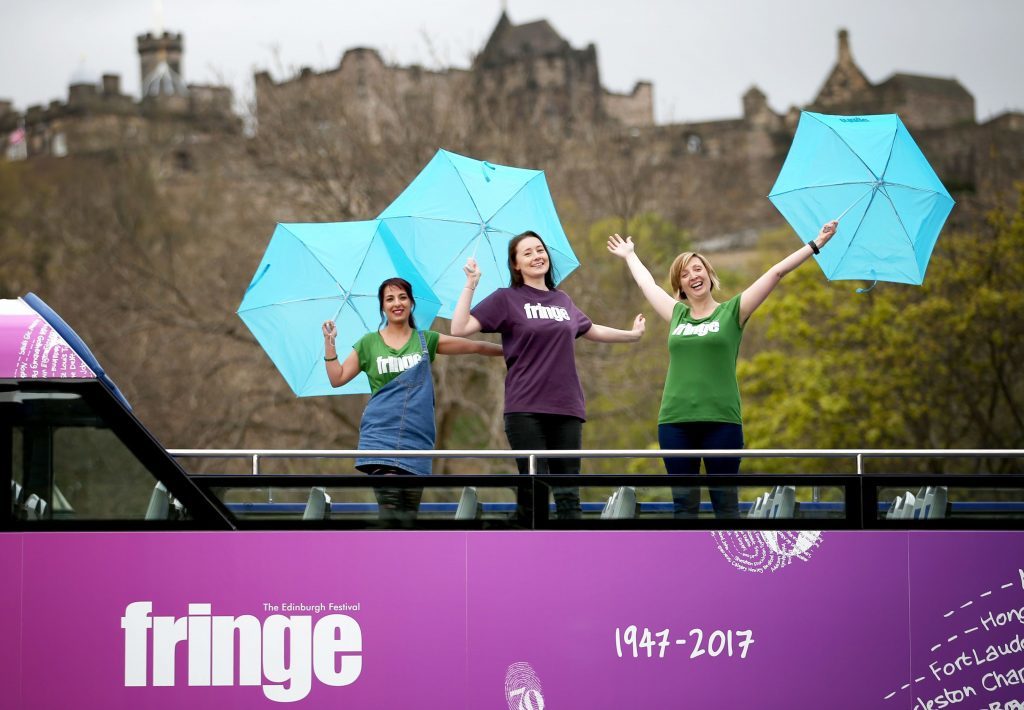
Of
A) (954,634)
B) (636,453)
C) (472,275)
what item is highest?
(472,275)

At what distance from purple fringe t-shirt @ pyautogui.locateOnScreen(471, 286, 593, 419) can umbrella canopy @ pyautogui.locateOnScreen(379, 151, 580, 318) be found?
80 centimetres

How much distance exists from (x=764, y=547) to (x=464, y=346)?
179cm

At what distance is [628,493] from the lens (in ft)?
20.2

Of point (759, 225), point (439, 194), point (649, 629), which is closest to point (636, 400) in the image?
point (439, 194)

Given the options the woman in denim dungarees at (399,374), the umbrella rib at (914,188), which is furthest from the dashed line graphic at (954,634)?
the woman in denim dungarees at (399,374)

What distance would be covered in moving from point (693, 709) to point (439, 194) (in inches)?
127

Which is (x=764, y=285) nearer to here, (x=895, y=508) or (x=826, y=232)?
(x=826, y=232)

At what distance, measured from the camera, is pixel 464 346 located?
6.87m

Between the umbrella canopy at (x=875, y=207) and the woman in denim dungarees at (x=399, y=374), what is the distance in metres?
1.75

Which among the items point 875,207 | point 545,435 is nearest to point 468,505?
point 545,435

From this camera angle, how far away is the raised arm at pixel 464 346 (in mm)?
6809

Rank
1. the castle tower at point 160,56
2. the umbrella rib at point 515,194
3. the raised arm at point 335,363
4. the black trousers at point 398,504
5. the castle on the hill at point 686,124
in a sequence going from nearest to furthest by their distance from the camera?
the black trousers at point 398,504, the raised arm at point 335,363, the umbrella rib at point 515,194, the castle on the hill at point 686,124, the castle tower at point 160,56

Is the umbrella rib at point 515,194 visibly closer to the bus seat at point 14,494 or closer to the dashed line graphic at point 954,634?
the bus seat at point 14,494

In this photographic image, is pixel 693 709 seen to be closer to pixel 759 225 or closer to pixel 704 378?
pixel 704 378
